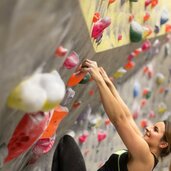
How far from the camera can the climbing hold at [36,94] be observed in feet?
4.35

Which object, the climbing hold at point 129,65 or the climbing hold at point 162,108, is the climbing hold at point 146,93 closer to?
the climbing hold at point 162,108

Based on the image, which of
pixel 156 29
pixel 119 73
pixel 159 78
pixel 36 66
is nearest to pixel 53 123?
pixel 36 66

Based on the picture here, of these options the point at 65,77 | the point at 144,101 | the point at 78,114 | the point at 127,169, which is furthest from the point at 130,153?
the point at 144,101

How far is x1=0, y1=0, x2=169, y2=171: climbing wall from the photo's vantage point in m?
1.20

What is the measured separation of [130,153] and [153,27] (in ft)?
4.94

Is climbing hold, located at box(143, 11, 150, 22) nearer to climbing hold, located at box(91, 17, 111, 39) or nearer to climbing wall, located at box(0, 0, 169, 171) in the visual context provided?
climbing wall, located at box(0, 0, 169, 171)

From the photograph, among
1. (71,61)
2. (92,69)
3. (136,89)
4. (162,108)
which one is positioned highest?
(71,61)

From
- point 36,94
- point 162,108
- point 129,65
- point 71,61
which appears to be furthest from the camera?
point 162,108

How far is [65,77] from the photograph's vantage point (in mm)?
1898

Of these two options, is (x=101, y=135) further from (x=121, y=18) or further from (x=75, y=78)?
(x=75, y=78)

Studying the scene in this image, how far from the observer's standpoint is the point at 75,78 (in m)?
2.02

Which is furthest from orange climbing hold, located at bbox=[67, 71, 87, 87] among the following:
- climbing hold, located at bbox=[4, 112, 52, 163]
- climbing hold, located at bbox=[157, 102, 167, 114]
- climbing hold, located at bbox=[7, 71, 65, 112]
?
climbing hold, located at bbox=[157, 102, 167, 114]

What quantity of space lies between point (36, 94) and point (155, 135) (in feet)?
2.70

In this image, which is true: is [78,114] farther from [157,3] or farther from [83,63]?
[157,3]
